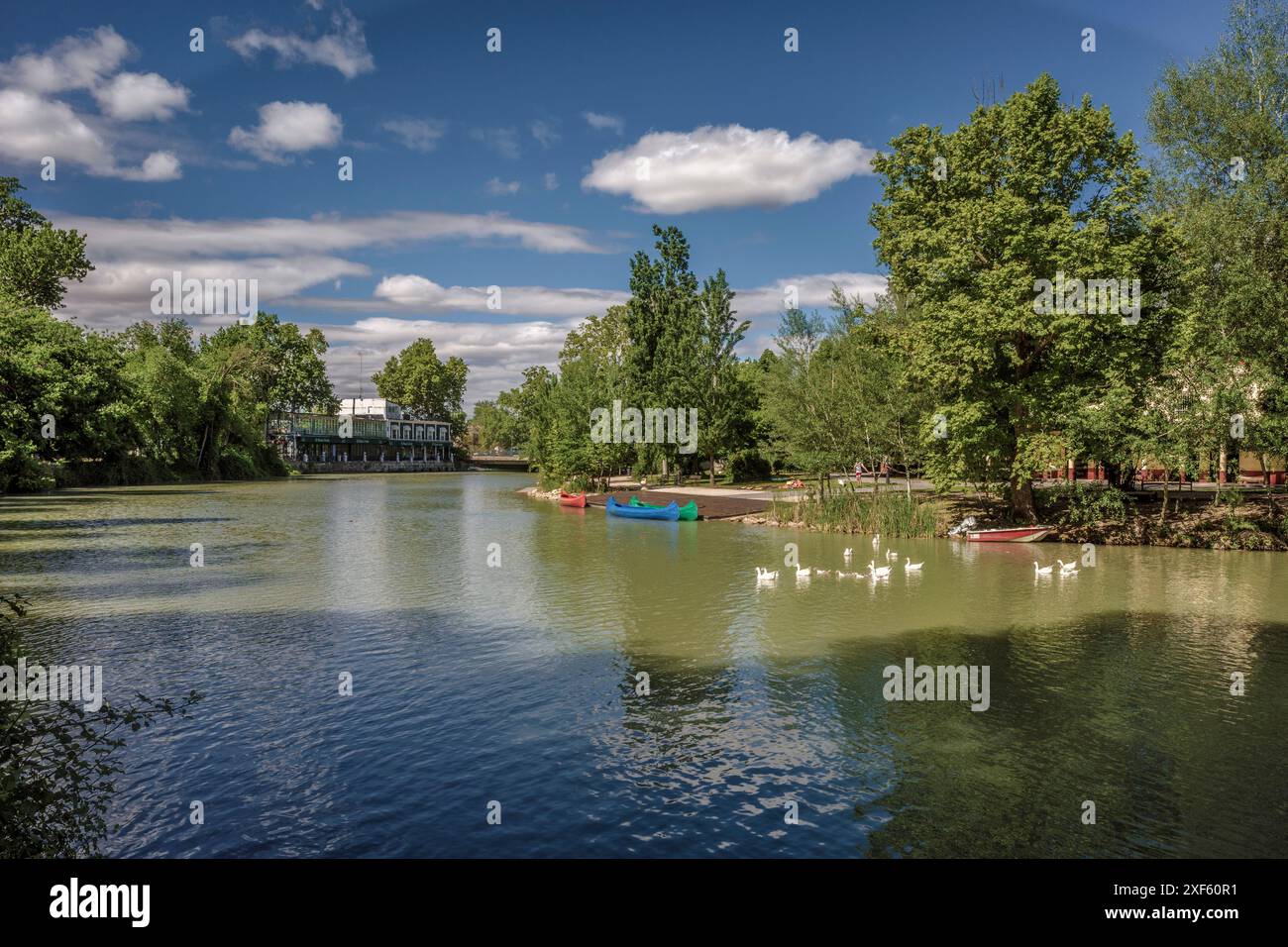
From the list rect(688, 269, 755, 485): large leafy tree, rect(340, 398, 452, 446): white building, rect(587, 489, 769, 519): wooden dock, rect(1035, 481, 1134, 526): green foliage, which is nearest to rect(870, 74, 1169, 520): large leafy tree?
rect(1035, 481, 1134, 526): green foliage

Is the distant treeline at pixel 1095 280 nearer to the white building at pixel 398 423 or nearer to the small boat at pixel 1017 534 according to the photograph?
the small boat at pixel 1017 534

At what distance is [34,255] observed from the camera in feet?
260

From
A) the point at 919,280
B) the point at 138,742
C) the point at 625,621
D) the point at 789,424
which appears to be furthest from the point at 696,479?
the point at 138,742

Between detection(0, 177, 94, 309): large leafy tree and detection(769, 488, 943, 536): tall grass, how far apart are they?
77384 millimetres

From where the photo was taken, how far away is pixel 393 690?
14.1m

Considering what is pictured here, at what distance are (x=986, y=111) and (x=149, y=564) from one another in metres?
39.2

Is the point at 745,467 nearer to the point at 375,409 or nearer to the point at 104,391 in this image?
the point at 104,391

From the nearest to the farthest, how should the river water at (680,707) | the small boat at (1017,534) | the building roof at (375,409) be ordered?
the river water at (680,707) → the small boat at (1017,534) → the building roof at (375,409)

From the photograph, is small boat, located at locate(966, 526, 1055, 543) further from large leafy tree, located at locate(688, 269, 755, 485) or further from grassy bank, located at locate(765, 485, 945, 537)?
large leafy tree, located at locate(688, 269, 755, 485)

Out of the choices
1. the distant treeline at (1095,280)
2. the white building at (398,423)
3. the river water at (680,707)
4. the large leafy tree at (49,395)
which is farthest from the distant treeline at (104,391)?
the distant treeline at (1095,280)

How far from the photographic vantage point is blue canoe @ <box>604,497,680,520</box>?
46434 mm

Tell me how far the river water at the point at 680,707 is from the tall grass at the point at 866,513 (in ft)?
30.4

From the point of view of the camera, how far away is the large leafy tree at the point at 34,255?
78.1 meters

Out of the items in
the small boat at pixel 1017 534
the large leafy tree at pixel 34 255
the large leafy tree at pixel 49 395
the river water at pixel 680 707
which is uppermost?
the large leafy tree at pixel 34 255
